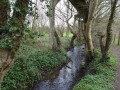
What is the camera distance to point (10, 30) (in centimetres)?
203

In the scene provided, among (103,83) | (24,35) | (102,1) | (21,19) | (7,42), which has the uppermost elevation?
(102,1)

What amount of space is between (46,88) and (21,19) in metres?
4.99

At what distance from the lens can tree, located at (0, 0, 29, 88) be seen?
6.91 feet

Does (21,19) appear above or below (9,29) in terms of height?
above

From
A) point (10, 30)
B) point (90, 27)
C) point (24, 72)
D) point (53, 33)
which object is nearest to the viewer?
point (10, 30)

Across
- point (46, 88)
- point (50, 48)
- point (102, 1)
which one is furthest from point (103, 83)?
point (102, 1)

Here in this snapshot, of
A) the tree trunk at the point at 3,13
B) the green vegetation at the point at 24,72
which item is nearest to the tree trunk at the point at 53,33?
the green vegetation at the point at 24,72

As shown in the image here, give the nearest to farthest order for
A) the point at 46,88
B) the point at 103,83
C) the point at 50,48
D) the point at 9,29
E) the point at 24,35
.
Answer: the point at 9,29
the point at 24,35
the point at 103,83
the point at 46,88
the point at 50,48

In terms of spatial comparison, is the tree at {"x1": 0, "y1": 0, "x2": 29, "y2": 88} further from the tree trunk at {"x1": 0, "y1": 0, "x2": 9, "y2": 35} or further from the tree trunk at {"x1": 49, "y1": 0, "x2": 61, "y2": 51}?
the tree trunk at {"x1": 49, "y1": 0, "x2": 61, "y2": 51}

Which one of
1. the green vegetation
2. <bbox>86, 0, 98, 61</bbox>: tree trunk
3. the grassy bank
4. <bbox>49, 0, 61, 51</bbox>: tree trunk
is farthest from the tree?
<bbox>49, 0, 61, 51</bbox>: tree trunk

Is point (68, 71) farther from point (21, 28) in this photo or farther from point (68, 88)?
point (21, 28)

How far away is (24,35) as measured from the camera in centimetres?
252

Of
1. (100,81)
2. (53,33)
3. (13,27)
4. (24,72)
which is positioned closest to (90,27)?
(53,33)

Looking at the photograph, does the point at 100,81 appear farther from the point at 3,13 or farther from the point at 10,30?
the point at 3,13
